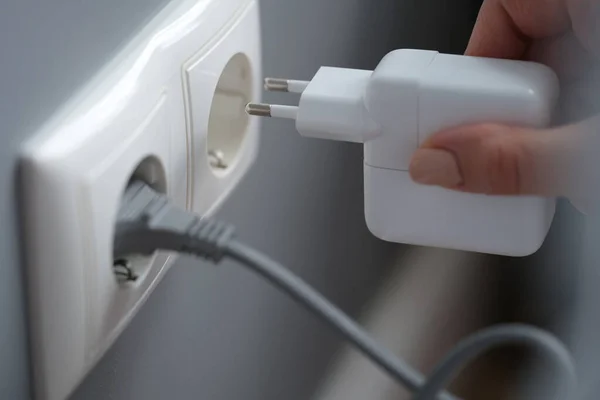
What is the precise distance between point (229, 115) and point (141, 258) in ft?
0.35

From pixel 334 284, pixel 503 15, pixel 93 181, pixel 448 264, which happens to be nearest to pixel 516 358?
pixel 448 264

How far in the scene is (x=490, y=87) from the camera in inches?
12.3

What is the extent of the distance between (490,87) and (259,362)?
30 centimetres

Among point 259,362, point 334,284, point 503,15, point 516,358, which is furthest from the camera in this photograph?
point 516,358

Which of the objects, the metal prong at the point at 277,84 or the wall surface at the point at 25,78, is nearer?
the wall surface at the point at 25,78

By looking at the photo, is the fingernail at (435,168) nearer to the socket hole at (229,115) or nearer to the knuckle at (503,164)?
the knuckle at (503,164)

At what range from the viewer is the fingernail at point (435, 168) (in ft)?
1.05

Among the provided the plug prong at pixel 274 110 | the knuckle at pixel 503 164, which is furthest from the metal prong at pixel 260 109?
the knuckle at pixel 503 164

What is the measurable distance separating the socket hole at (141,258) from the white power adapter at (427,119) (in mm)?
58

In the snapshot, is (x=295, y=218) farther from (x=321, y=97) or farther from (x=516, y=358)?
(x=516, y=358)

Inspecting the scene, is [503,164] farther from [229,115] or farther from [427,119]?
[229,115]

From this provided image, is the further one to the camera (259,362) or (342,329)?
(259,362)

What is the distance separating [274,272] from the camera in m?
0.29

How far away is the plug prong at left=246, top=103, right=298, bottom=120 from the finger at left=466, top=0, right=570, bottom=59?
97mm
